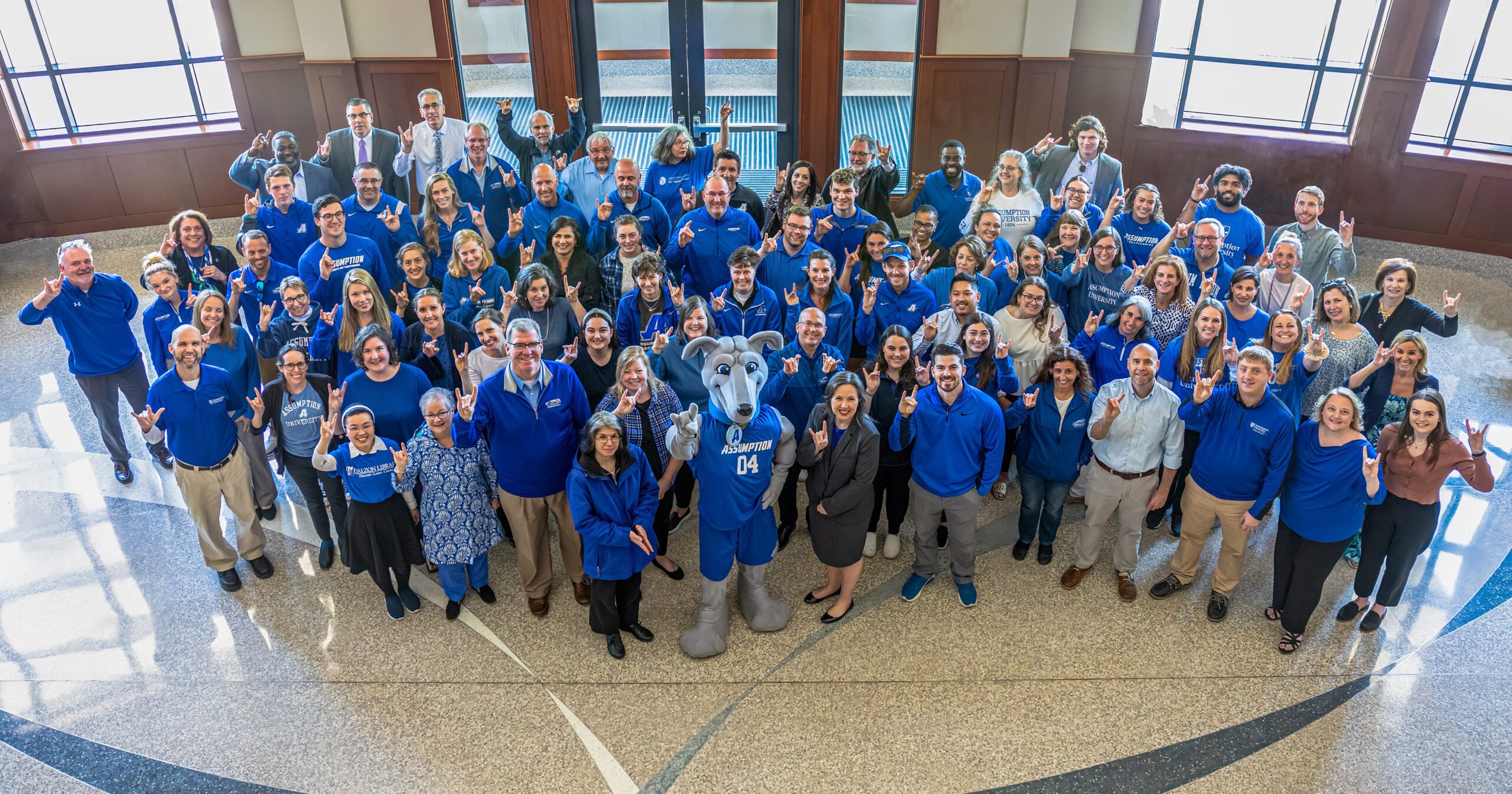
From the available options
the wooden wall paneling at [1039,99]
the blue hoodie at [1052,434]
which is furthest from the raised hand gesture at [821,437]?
the wooden wall paneling at [1039,99]

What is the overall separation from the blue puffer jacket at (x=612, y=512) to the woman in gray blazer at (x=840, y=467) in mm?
822

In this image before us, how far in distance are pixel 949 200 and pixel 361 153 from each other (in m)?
4.84

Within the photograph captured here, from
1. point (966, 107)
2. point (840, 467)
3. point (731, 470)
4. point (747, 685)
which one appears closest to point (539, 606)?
point (747, 685)

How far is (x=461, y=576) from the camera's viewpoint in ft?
16.7

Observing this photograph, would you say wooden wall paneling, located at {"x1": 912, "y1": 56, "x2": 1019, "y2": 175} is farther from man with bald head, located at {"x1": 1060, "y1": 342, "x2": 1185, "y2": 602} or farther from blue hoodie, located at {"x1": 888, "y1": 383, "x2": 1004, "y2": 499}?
blue hoodie, located at {"x1": 888, "y1": 383, "x2": 1004, "y2": 499}

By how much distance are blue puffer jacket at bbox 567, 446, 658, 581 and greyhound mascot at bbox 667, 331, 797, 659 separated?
0.78ft

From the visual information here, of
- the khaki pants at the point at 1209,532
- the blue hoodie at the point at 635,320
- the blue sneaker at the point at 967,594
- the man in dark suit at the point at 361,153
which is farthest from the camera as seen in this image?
the man in dark suit at the point at 361,153

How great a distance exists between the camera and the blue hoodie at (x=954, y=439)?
476 cm

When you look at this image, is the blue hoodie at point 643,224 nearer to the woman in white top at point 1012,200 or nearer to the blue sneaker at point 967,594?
the woman in white top at point 1012,200

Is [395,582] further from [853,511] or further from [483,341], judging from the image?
[853,511]

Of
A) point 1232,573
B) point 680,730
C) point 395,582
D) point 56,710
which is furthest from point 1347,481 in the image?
point 56,710

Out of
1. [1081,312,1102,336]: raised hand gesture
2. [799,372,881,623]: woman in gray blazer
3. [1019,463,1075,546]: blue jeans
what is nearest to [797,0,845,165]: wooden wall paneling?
[1081,312,1102,336]: raised hand gesture

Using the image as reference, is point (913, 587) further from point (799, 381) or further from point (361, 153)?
point (361, 153)

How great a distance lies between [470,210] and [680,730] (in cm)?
393
